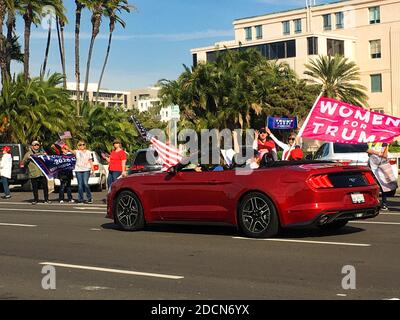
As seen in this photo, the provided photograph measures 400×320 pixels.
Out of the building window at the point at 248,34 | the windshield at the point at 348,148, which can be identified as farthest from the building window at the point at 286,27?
the windshield at the point at 348,148

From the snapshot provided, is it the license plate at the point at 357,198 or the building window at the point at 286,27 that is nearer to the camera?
the license plate at the point at 357,198

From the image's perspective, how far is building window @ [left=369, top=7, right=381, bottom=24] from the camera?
68.1 meters

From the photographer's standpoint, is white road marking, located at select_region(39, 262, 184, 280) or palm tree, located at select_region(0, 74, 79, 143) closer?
white road marking, located at select_region(39, 262, 184, 280)

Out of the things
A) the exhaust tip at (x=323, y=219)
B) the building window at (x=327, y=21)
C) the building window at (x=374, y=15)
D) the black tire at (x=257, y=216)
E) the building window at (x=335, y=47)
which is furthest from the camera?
the building window at (x=327, y=21)

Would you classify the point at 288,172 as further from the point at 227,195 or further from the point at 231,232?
the point at 231,232

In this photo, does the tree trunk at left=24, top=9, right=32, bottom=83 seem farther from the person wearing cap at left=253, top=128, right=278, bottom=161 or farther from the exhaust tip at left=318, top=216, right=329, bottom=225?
the exhaust tip at left=318, top=216, right=329, bottom=225

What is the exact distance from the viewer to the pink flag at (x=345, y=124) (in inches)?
585

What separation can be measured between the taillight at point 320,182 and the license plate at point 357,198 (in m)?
0.43

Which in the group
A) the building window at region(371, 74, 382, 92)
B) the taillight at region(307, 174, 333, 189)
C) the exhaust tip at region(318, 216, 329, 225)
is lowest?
the exhaust tip at region(318, 216, 329, 225)

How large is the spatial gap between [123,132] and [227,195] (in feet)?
108

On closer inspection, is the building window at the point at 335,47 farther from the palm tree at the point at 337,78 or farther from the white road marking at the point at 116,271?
the white road marking at the point at 116,271

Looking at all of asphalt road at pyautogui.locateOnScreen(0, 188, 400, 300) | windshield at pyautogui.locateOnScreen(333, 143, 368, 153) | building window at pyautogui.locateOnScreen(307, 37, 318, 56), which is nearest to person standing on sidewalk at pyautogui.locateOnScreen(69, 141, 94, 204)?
asphalt road at pyautogui.locateOnScreen(0, 188, 400, 300)

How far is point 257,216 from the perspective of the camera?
423 inches
